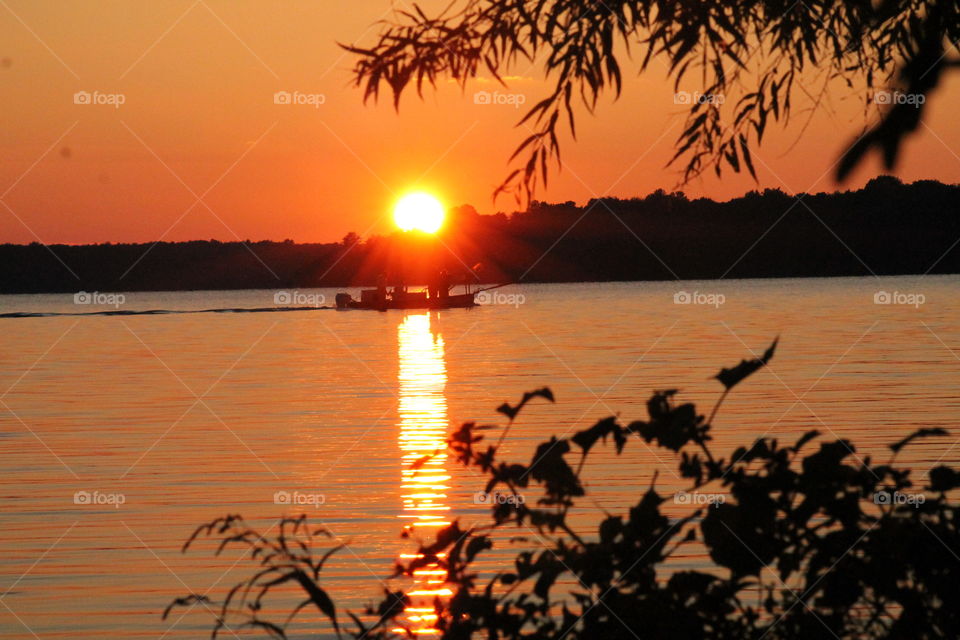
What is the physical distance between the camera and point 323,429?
2350cm

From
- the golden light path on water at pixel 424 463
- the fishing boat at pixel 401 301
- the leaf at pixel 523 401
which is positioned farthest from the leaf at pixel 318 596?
the fishing boat at pixel 401 301

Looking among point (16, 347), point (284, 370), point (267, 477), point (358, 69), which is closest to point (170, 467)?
point (267, 477)

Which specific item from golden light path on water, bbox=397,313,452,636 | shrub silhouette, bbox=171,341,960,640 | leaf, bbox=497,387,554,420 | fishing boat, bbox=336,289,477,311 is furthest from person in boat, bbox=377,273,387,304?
leaf, bbox=497,387,554,420

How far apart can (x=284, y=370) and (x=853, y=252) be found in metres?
153

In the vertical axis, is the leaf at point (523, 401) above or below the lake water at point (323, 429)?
below

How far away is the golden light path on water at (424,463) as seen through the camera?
6.33 metres

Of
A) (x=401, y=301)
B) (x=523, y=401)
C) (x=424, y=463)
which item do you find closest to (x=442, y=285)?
(x=401, y=301)

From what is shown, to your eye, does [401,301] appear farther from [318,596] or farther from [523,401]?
[523,401]

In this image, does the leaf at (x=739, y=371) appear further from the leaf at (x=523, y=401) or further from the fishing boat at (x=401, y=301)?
the fishing boat at (x=401, y=301)

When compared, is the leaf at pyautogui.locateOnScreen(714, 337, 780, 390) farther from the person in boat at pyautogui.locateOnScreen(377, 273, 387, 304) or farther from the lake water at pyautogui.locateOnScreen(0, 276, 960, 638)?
the person in boat at pyautogui.locateOnScreen(377, 273, 387, 304)

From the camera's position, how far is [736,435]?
67.6ft

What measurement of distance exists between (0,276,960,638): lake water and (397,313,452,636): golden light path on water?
0.08 metres

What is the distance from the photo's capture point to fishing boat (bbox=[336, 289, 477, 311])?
333 ft

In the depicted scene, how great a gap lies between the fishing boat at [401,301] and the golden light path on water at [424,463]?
157ft
